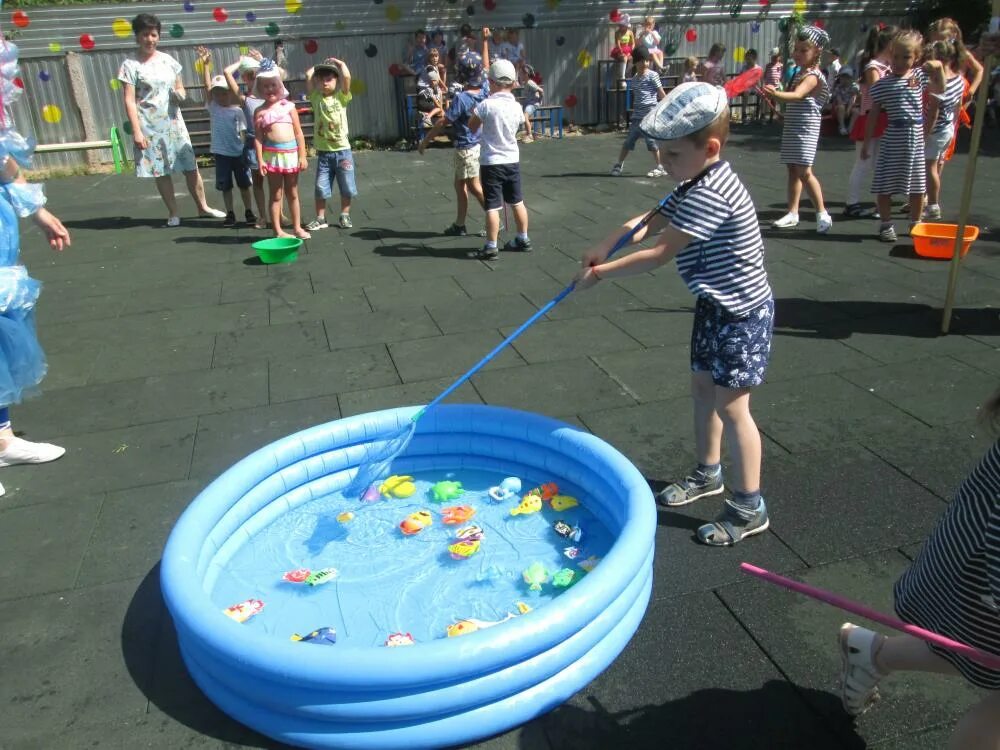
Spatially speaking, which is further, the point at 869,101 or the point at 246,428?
the point at 869,101

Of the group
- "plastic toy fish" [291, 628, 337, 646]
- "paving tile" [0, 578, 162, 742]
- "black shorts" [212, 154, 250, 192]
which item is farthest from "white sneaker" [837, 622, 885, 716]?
"black shorts" [212, 154, 250, 192]

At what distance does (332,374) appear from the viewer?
4.84 metres

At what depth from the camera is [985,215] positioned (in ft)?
26.2

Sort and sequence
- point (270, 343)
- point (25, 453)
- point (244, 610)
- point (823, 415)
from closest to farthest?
point (244, 610) < point (25, 453) < point (823, 415) < point (270, 343)

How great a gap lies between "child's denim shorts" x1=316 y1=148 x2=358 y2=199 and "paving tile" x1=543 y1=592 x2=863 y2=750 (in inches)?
255

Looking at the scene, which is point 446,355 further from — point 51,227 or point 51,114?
point 51,114

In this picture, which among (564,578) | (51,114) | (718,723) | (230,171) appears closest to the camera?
(718,723)

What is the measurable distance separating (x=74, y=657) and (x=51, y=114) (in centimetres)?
1417

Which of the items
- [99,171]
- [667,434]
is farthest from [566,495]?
[99,171]

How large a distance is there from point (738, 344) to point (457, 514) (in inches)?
53.3

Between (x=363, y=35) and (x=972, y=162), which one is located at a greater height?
(x=363, y=35)

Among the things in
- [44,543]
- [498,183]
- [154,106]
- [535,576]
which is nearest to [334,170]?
[154,106]

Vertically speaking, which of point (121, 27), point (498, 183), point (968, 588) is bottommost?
point (968, 588)

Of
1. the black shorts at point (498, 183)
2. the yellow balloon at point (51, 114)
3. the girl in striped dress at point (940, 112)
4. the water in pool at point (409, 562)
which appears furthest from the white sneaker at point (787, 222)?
the yellow balloon at point (51, 114)
